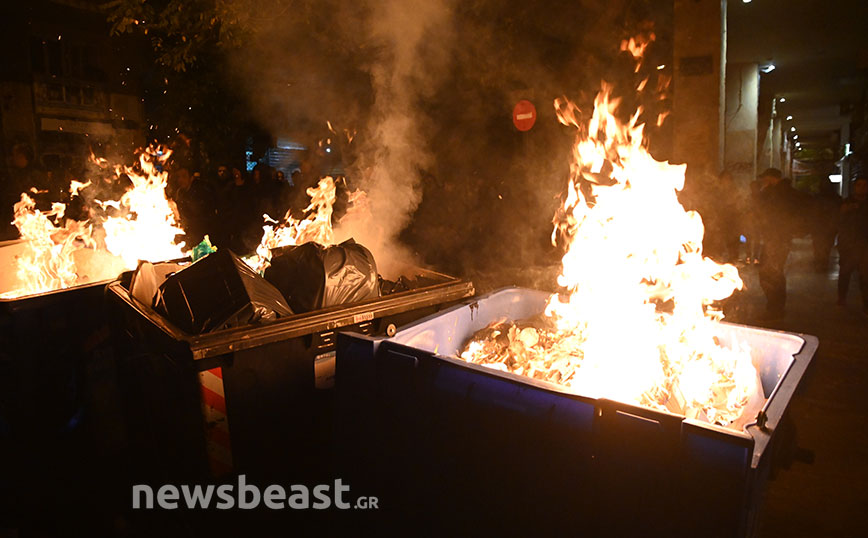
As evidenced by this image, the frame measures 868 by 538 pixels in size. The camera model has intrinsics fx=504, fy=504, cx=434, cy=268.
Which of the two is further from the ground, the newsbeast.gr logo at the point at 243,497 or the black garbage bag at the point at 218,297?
the black garbage bag at the point at 218,297

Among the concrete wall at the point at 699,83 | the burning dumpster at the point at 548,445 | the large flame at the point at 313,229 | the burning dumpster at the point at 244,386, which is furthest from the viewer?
the concrete wall at the point at 699,83

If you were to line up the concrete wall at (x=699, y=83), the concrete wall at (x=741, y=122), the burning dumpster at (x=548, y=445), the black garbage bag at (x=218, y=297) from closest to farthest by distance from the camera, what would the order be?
the burning dumpster at (x=548, y=445) → the black garbage bag at (x=218, y=297) → the concrete wall at (x=699, y=83) → the concrete wall at (x=741, y=122)

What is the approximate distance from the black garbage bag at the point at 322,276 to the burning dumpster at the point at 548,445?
724mm

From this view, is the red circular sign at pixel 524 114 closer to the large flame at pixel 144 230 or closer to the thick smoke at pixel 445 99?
the thick smoke at pixel 445 99

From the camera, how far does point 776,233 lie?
23.5 feet

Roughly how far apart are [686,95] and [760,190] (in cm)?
223

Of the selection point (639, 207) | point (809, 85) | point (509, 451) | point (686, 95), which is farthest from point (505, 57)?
point (809, 85)

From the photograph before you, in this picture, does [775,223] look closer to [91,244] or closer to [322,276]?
Answer: [322,276]

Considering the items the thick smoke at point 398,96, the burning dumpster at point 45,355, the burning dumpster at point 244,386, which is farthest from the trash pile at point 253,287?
the thick smoke at point 398,96

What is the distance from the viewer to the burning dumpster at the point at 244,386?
2.59 meters

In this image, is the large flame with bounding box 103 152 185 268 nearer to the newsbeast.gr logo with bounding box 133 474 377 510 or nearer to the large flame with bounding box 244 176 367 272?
the large flame with bounding box 244 176 367 272

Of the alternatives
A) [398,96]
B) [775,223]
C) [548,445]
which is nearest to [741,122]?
[775,223]

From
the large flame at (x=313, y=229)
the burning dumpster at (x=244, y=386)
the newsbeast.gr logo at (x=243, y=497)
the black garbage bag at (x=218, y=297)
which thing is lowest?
the newsbeast.gr logo at (x=243, y=497)

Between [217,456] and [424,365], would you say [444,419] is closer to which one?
[424,365]
